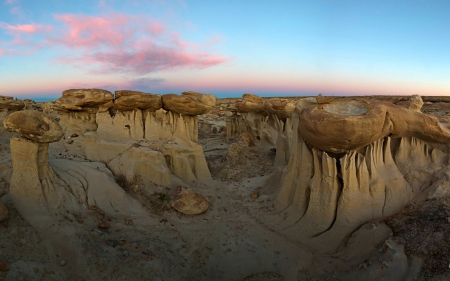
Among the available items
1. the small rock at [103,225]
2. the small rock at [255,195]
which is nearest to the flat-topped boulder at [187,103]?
the small rock at [255,195]

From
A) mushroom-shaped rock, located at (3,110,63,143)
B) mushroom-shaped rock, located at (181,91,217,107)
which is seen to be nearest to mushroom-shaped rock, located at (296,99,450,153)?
mushroom-shaped rock, located at (181,91,217,107)

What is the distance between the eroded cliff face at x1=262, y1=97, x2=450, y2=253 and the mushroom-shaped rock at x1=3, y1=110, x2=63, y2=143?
5.40 m

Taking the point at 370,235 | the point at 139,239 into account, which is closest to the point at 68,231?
the point at 139,239

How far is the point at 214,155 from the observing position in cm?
1525

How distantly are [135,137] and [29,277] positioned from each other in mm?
6246

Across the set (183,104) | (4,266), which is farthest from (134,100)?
(4,266)

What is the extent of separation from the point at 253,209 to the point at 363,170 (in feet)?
11.1

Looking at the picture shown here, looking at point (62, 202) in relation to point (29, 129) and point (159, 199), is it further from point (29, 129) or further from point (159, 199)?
point (159, 199)

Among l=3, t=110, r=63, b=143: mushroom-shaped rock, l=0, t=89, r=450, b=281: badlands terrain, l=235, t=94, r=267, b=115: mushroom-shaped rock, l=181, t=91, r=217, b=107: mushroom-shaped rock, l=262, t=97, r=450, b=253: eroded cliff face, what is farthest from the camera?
l=235, t=94, r=267, b=115: mushroom-shaped rock

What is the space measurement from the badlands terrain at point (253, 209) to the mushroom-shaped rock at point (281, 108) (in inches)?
247

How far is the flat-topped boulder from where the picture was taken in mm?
10172

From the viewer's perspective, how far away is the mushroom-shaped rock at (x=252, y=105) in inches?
663

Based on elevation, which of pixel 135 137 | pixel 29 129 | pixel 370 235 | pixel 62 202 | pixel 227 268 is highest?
pixel 29 129

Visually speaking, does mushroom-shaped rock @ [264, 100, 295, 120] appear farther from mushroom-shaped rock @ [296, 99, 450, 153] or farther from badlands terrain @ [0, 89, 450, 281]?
mushroom-shaped rock @ [296, 99, 450, 153]
